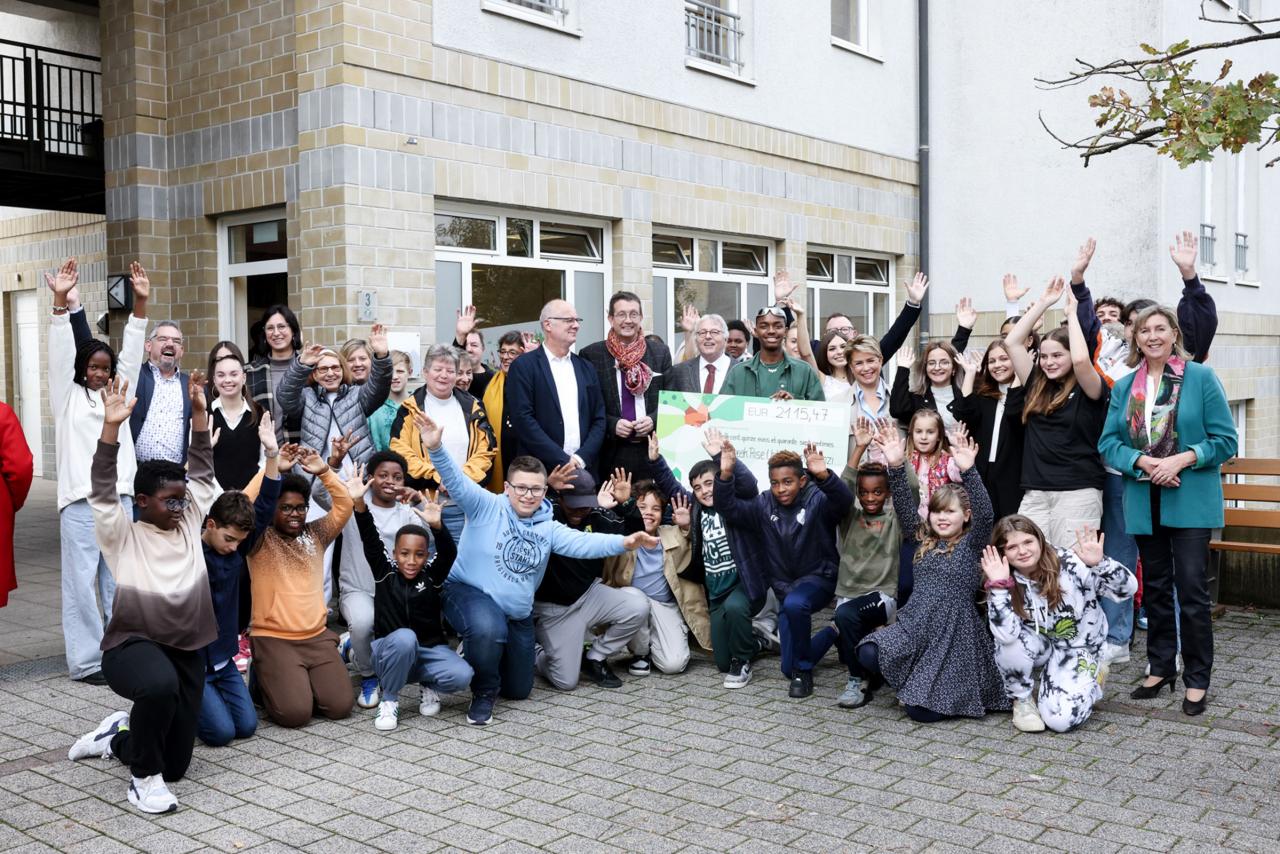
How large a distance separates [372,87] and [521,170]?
5.27ft

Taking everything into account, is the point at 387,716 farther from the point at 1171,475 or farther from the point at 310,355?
the point at 1171,475

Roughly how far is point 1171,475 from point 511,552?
347cm

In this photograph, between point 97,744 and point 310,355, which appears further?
point 310,355

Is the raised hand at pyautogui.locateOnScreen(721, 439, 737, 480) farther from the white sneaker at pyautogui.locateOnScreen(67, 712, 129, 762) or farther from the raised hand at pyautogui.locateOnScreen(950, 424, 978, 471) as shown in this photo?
the white sneaker at pyautogui.locateOnScreen(67, 712, 129, 762)

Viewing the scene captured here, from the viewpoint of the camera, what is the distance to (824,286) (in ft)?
49.5

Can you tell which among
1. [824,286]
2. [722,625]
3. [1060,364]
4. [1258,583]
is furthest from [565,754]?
[824,286]

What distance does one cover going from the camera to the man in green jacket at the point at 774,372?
7.93 m

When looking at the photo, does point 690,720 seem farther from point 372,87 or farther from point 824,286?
point 824,286

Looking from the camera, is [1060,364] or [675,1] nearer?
[1060,364]

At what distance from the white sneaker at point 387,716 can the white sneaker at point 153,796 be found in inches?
50.1

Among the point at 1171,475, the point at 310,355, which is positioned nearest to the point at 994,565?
the point at 1171,475

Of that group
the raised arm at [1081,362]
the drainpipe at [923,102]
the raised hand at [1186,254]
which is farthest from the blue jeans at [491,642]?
the drainpipe at [923,102]

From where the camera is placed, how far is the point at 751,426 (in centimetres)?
763

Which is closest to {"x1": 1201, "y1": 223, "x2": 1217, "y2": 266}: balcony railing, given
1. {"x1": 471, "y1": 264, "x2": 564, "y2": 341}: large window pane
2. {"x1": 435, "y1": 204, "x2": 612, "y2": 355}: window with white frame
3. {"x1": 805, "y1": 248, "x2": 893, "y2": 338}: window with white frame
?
{"x1": 805, "y1": 248, "x2": 893, "y2": 338}: window with white frame
